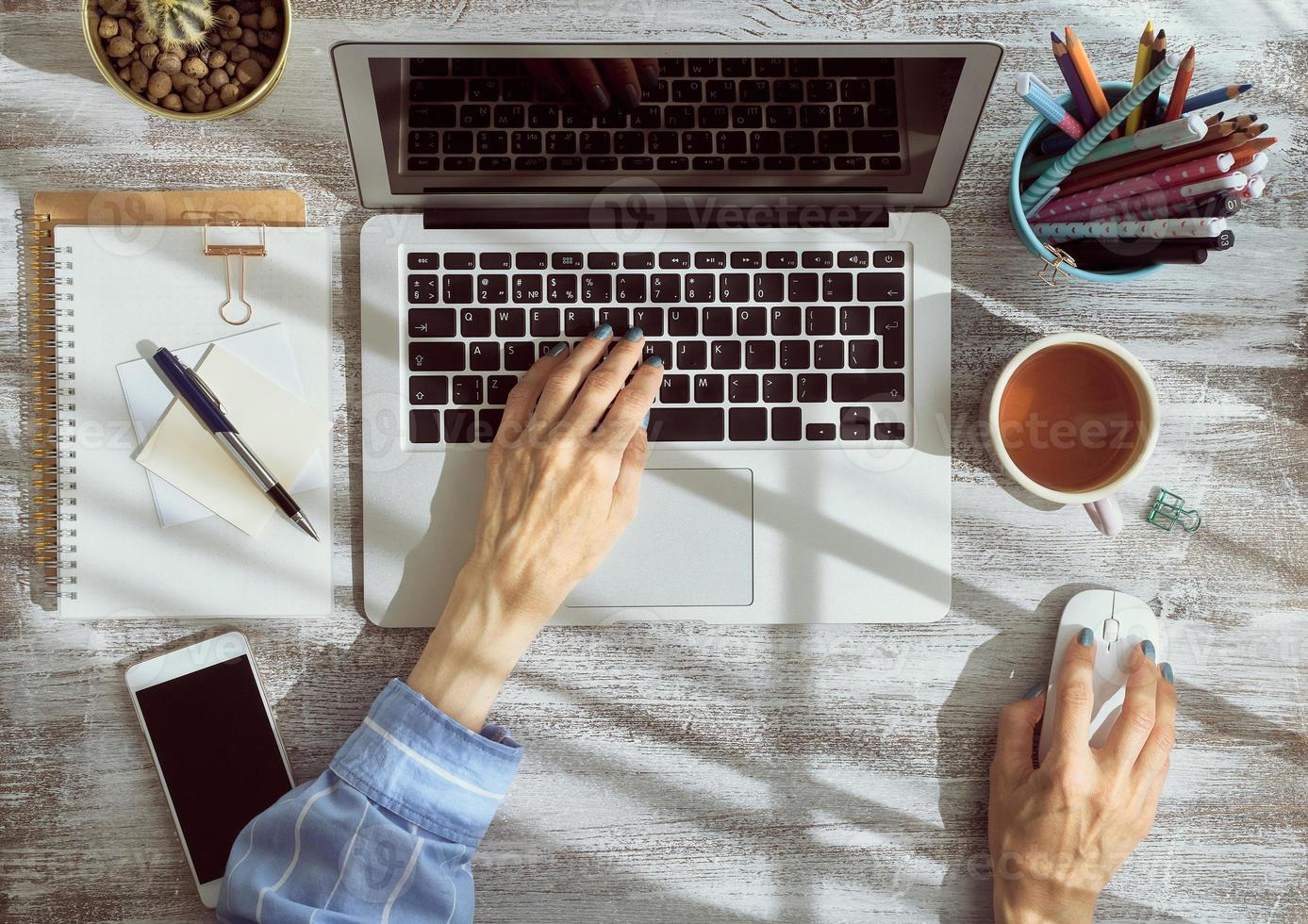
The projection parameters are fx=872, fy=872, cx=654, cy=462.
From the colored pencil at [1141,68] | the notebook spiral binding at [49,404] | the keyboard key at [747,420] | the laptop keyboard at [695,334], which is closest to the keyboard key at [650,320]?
the laptop keyboard at [695,334]

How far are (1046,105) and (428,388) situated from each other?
59 cm

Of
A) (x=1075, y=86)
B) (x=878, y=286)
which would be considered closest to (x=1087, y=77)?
(x=1075, y=86)

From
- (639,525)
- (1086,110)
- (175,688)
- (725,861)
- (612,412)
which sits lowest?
(725,861)

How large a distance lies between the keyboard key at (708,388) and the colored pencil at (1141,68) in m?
0.41

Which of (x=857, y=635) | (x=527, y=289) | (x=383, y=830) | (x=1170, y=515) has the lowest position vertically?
(x=383, y=830)

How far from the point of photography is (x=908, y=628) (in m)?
0.87

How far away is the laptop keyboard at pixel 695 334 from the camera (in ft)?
2.71

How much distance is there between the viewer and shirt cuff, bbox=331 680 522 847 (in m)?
0.77

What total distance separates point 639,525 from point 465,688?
0.22 metres

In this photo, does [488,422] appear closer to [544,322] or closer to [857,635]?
[544,322]

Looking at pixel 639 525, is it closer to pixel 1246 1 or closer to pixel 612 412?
pixel 612 412

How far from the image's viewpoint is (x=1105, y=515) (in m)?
0.83

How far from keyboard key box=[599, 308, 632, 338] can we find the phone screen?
48 cm

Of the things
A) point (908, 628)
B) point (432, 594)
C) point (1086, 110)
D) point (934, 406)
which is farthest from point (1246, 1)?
point (432, 594)
